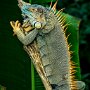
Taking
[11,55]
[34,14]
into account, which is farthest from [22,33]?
[11,55]

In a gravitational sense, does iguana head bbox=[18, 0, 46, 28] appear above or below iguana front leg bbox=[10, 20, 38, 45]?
above

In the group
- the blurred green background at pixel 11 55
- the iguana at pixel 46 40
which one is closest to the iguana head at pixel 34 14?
the iguana at pixel 46 40

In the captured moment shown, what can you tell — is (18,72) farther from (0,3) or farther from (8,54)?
(0,3)

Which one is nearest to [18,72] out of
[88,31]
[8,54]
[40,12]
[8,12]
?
[8,54]

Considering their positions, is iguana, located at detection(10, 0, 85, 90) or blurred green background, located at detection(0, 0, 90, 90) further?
blurred green background, located at detection(0, 0, 90, 90)

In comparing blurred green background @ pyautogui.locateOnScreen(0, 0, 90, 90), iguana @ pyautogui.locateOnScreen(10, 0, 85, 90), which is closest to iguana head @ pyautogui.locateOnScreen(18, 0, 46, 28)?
iguana @ pyautogui.locateOnScreen(10, 0, 85, 90)

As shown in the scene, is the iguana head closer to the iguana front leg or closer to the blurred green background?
the iguana front leg

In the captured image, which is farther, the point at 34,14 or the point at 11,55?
the point at 11,55

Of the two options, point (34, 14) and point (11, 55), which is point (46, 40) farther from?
point (11, 55)

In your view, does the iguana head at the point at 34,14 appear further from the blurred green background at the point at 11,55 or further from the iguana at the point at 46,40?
the blurred green background at the point at 11,55
